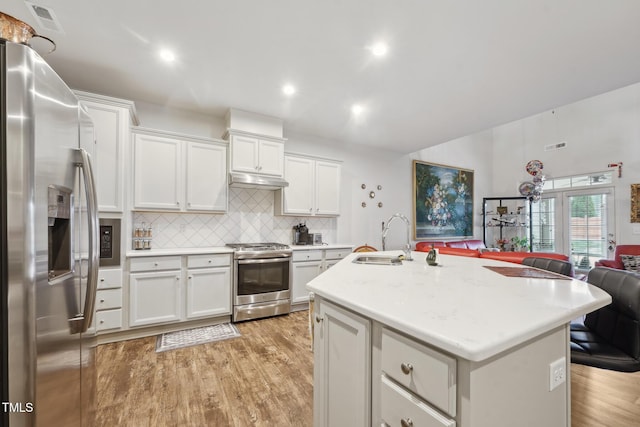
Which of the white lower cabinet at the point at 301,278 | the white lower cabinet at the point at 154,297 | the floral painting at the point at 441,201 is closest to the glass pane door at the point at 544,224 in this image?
the floral painting at the point at 441,201

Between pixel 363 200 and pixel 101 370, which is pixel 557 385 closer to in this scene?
pixel 101 370

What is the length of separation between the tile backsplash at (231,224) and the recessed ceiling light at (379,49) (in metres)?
2.44

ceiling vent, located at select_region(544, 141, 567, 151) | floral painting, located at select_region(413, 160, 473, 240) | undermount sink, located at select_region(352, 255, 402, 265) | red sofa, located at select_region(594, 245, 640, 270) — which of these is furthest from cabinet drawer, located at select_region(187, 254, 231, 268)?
ceiling vent, located at select_region(544, 141, 567, 151)

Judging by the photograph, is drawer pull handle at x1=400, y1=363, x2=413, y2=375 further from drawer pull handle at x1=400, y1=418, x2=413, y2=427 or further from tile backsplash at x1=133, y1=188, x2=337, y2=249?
tile backsplash at x1=133, y1=188, x2=337, y2=249

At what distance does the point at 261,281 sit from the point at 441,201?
472cm

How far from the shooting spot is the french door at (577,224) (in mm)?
5508

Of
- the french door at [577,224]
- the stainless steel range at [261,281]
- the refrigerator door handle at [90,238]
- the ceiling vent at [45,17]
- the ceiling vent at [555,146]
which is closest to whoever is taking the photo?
the refrigerator door handle at [90,238]

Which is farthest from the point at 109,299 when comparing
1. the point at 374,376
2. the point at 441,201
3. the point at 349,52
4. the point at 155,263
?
the point at 441,201

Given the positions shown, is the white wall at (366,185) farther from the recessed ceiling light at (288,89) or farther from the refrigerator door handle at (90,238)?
the refrigerator door handle at (90,238)

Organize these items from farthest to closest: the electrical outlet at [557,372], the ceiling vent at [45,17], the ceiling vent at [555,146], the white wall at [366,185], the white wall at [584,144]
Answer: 1. the ceiling vent at [555,146]
2. the white wall at [584,144]
3. the white wall at [366,185]
4. the ceiling vent at [45,17]
5. the electrical outlet at [557,372]

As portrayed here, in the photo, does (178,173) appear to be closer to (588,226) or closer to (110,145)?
(110,145)

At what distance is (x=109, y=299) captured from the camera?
8.89 ft

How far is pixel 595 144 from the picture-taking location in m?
5.70

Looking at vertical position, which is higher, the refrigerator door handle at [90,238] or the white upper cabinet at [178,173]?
the white upper cabinet at [178,173]
